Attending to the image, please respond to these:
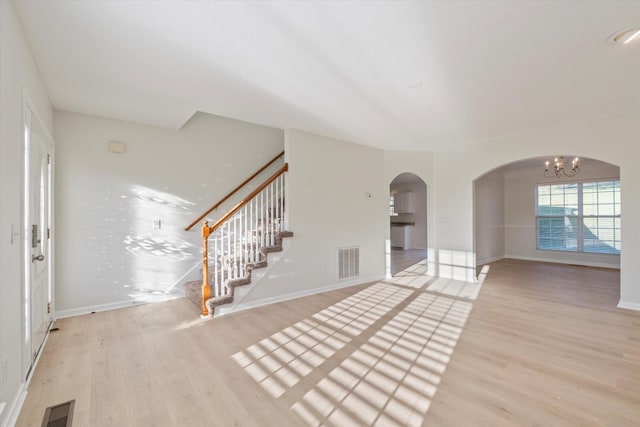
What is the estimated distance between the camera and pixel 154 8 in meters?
1.93

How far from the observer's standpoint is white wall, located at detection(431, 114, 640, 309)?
12.7ft

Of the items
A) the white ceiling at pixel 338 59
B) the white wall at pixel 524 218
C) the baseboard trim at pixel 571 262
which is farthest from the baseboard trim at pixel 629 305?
the white wall at pixel 524 218

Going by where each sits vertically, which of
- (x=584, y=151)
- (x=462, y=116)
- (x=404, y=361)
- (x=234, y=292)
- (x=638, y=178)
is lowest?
(x=404, y=361)

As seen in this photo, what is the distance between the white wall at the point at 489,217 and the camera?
24.5ft

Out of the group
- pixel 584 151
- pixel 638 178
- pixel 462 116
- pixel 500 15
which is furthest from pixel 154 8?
pixel 638 178

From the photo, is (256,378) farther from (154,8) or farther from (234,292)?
(154,8)

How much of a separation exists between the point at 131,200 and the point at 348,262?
353 cm

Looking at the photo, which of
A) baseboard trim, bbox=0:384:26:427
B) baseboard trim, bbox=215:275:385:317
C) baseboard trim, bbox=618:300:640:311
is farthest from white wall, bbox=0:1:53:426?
baseboard trim, bbox=618:300:640:311

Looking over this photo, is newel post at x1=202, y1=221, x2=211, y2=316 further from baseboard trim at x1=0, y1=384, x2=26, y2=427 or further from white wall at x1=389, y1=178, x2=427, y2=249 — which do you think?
white wall at x1=389, y1=178, x2=427, y2=249

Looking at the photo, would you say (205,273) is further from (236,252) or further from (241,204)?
(241,204)

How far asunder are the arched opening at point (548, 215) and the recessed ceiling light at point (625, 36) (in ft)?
15.0

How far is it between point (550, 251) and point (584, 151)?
4.52 metres

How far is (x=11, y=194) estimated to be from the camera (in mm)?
1859

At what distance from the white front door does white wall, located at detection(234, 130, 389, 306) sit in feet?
6.93
